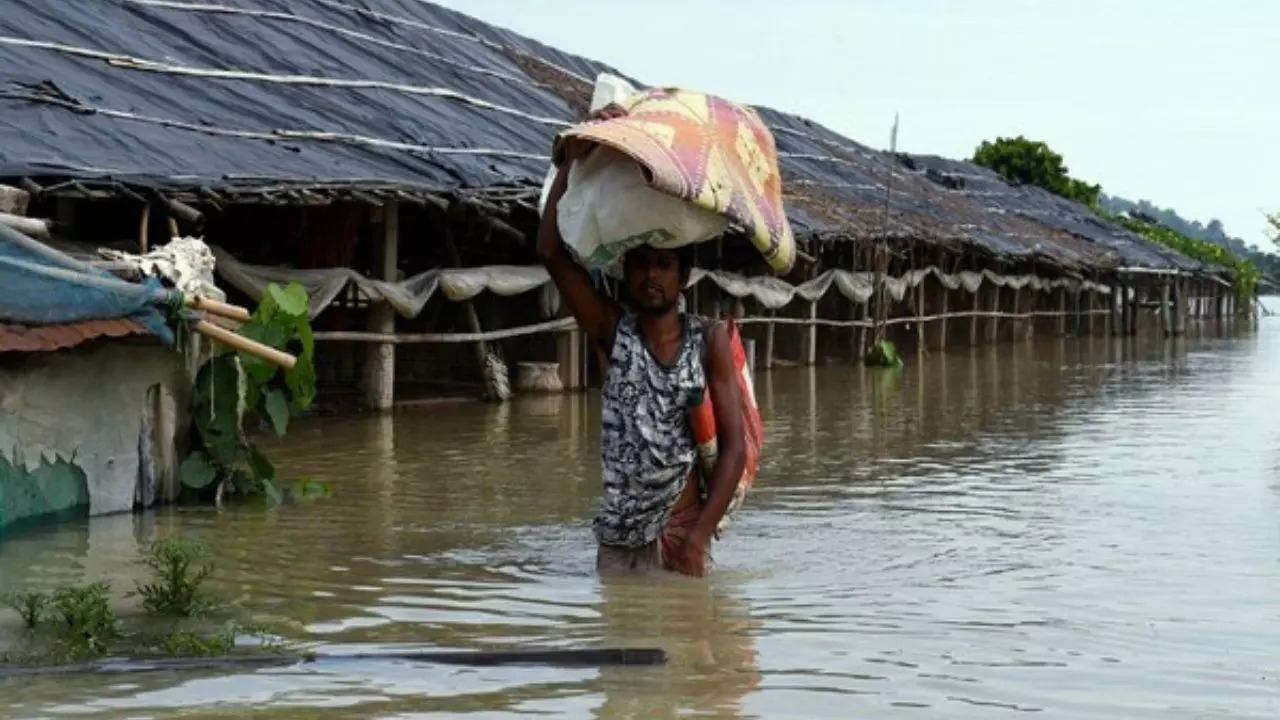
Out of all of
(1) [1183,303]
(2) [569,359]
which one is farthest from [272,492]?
(1) [1183,303]

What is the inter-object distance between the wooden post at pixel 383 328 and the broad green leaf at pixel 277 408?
5.15 metres

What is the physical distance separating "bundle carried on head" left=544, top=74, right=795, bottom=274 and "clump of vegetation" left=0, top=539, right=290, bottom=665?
5.30 ft

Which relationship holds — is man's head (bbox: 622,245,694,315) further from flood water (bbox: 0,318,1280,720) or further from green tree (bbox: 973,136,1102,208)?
green tree (bbox: 973,136,1102,208)

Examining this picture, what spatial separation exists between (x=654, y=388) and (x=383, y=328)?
8416mm

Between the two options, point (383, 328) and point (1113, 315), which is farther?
point (1113, 315)

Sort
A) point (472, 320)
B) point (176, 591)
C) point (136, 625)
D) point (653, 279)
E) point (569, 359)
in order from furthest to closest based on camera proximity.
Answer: point (569, 359), point (472, 320), point (653, 279), point (176, 591), point (136, 625)

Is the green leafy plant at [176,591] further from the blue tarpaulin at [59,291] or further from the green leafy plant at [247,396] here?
the green leafy plant at [247,396]

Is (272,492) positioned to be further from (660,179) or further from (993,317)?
(993,317)

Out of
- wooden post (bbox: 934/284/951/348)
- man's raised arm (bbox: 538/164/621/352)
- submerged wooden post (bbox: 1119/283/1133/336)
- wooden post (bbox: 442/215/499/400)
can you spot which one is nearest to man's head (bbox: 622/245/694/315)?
man's raised arm (bbox: 538/164/621/352)

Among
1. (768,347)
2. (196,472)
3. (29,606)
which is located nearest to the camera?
(29,606)

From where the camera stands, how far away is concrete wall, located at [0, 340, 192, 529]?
7730 millimetres

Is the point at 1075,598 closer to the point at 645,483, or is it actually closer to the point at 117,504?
the point at 645,483

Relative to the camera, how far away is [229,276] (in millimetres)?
12656

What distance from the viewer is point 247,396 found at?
8.72 m
